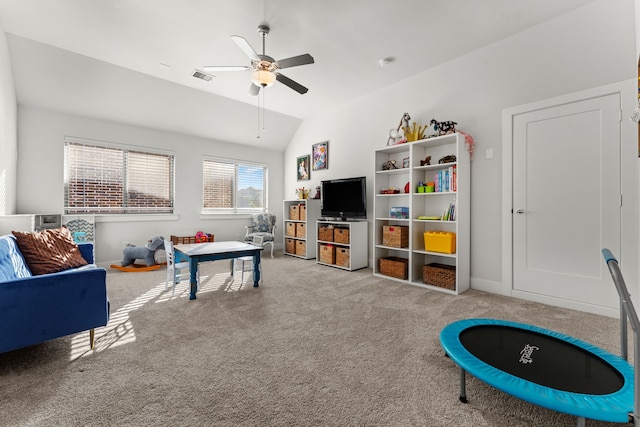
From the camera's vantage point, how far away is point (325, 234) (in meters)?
5.13

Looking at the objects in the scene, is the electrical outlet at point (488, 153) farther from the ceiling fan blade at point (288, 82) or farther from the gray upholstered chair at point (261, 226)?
the gray upholstered chair at point (261, 226)

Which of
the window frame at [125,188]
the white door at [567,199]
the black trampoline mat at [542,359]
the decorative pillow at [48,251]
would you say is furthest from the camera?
the window frame at [125,188]

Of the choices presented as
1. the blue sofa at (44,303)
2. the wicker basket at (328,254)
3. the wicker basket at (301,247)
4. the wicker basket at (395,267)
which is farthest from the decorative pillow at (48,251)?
the wicker basket at (395,267)

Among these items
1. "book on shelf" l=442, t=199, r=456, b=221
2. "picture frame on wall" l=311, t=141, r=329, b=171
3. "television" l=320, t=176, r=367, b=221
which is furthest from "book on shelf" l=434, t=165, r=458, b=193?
"picture frame on wall" l=311, t=141, r=329, b=171

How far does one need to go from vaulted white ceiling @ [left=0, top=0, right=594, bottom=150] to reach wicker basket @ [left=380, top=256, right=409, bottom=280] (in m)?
2.83

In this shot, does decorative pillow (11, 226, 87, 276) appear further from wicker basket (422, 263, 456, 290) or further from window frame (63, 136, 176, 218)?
wicker basket (422, 263, 456, 290)

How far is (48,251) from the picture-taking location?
97.7 inches

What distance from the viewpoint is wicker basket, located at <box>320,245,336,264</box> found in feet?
16.1

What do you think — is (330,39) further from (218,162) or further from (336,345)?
(218,162)

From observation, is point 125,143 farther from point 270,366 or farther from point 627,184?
point 627,184

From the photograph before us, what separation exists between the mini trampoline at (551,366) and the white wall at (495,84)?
6.01ft

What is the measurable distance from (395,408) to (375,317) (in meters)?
1.21

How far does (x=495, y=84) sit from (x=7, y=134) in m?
6.12

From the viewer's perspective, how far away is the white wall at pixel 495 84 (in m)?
2.68
